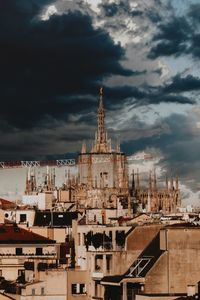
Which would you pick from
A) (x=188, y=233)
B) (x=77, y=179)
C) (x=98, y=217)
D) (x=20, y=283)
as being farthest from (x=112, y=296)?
(x=77, y=179)

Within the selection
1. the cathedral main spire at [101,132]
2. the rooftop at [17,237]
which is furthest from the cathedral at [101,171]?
the rooftop at [17,237]

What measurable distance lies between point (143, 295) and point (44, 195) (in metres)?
84.3

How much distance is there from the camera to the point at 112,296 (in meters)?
57.8

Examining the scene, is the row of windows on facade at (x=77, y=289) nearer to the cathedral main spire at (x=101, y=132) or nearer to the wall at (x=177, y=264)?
the wall at (x=177, y=264)

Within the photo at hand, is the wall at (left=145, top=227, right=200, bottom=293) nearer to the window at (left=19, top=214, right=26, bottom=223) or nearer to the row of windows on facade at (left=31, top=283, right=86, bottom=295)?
the row of windows on facade at (left=31, top=283, right=86, bottom=295)

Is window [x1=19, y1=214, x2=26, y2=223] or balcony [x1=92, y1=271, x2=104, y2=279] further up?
window [x1=19, y1=214, x2=26, y2=223]

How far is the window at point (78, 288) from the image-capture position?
65231 millimetres

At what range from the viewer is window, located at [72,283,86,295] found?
214ft

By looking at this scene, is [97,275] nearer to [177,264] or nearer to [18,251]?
[177,264]

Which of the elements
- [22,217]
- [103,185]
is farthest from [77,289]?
[103,185]

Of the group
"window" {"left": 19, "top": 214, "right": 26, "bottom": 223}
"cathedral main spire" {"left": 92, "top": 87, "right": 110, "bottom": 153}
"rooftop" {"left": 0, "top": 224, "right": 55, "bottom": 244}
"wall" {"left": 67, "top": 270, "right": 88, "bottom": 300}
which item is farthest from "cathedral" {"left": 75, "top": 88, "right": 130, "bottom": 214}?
"wall" {"left": 67, "top": 270, "right": 88, "bottom": 300}

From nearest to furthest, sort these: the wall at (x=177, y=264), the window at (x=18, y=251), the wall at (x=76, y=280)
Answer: the wall at (x=177, y=264)
the wall at (x=76, y=280)
the window at (x=18, y=251)

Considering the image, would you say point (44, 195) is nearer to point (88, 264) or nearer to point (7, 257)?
point (7, 257)

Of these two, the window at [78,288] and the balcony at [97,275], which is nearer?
the balcony at [97,275]
